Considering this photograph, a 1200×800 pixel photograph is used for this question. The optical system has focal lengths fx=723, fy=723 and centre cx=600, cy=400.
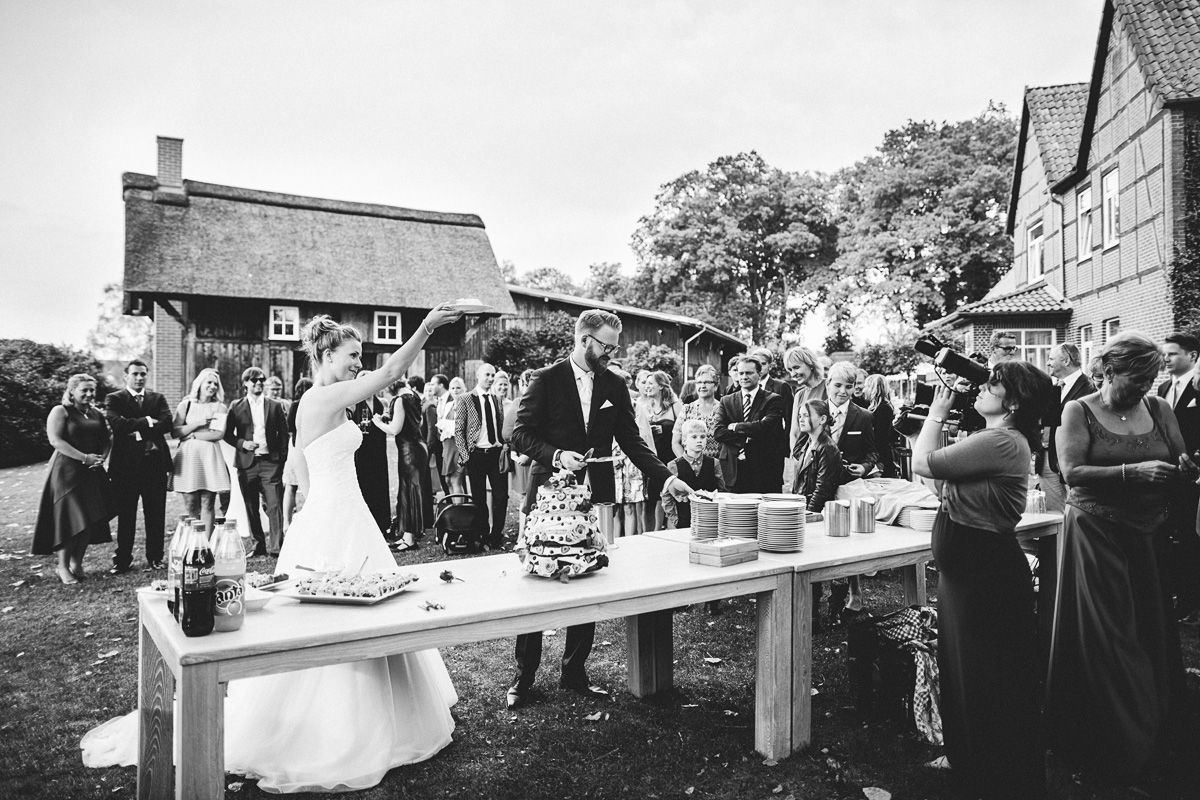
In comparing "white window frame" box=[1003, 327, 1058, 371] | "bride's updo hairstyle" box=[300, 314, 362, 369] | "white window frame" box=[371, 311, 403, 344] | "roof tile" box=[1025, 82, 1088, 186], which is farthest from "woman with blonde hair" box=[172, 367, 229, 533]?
"roof tile" box=[1025, 82, 1088, 186]

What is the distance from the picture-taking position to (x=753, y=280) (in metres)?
46.5

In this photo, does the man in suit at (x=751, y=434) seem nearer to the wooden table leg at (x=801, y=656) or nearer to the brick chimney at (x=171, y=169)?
the wooden table leg at (x=801, y=656)

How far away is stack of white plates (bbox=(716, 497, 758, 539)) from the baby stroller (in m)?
4.71

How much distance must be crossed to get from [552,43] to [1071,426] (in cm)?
1890

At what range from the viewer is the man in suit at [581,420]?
3.86m

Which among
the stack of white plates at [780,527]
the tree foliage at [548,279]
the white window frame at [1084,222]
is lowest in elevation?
the stack of white plates at [780,527]

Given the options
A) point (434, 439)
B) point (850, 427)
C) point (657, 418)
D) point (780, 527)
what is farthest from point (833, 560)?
point (434, 439)

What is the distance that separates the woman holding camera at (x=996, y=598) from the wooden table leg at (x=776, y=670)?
2.26 ft

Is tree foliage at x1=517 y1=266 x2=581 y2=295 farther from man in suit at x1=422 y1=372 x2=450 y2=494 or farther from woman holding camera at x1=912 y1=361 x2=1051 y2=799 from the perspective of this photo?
woman holding camera at x1=912 y1=361 x2=1051 y2=799

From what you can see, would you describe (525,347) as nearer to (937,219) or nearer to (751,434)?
(751,434)

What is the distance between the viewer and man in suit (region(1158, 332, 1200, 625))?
16.3 ft

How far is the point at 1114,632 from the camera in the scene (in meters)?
3.24

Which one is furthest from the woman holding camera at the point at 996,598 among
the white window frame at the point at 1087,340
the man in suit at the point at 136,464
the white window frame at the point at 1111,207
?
the white window frame at the point at 1087,340

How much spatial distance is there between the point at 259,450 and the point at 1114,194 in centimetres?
1843
